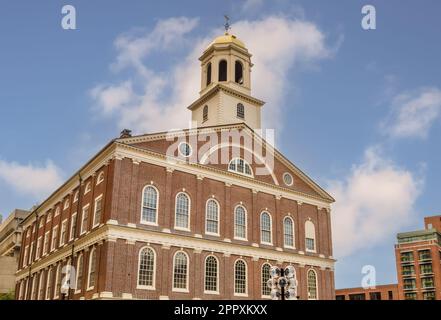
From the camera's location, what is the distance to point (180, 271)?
121 feet

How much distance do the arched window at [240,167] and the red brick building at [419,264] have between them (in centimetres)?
7845

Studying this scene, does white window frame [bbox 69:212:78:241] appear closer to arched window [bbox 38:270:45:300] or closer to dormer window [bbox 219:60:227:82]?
arched window [bbox 38:270:45:300]

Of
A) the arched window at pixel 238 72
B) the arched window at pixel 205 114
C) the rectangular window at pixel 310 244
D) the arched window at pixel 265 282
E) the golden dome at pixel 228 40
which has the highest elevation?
the golden dome at pixel 228 40

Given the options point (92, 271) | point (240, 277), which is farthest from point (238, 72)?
point (92, 271)

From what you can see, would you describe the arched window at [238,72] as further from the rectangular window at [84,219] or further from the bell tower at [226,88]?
the rectangular window at [84,219]

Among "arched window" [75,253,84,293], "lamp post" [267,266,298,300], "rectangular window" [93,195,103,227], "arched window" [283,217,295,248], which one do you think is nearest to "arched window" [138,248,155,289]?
"rectangular window" [93,195,103,227]

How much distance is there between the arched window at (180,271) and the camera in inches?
1438

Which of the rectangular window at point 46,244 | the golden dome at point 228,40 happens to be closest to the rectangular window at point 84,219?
the rectangular window at point 46,244

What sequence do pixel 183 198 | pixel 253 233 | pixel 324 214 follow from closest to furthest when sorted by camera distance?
pixel 183 198 < pixel 253 233 < pixel 324 214

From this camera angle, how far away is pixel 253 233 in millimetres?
42375

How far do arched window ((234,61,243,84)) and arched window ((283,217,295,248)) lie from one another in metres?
14.5
